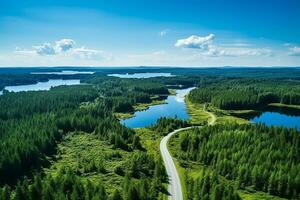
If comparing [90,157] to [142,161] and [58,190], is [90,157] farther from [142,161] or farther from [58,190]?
[58,190]

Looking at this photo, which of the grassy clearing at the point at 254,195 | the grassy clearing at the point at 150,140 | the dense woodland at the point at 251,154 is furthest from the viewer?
the grassy clearing at the point at 150,140

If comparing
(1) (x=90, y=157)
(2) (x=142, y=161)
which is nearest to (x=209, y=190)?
(2) (x=142, y=161)

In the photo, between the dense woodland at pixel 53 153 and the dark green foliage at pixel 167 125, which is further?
the dark green foliage at pixel 167 125

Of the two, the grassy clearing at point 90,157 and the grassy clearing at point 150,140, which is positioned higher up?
the grassy clearing at point 150,140

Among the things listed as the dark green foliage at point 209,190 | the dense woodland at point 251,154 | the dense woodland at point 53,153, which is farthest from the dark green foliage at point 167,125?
the dark green foliage at point 209,190

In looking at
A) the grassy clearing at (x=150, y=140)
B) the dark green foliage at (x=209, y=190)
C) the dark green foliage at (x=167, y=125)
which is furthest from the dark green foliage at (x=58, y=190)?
the dark green foliage at (x=167, y=125)

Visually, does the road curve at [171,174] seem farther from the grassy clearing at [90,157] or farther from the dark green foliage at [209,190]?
the grassy clearing at [90,157]

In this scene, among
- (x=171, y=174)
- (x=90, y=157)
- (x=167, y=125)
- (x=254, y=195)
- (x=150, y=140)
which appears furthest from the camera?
(x=167, y=125)

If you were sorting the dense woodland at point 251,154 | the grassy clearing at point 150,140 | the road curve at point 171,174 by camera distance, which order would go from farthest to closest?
the grassy clearing at point 150,140
the dense woodland at point 251,154
the road curve at point 171,174

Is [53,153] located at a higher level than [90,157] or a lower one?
lower

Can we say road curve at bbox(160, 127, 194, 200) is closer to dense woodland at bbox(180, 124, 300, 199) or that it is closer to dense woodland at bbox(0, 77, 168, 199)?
dense woodland at bbox(0, 77, 168, 199)

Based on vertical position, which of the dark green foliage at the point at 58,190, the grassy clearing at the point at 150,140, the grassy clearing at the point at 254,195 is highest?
the dark green foliage at the point at 58,190
